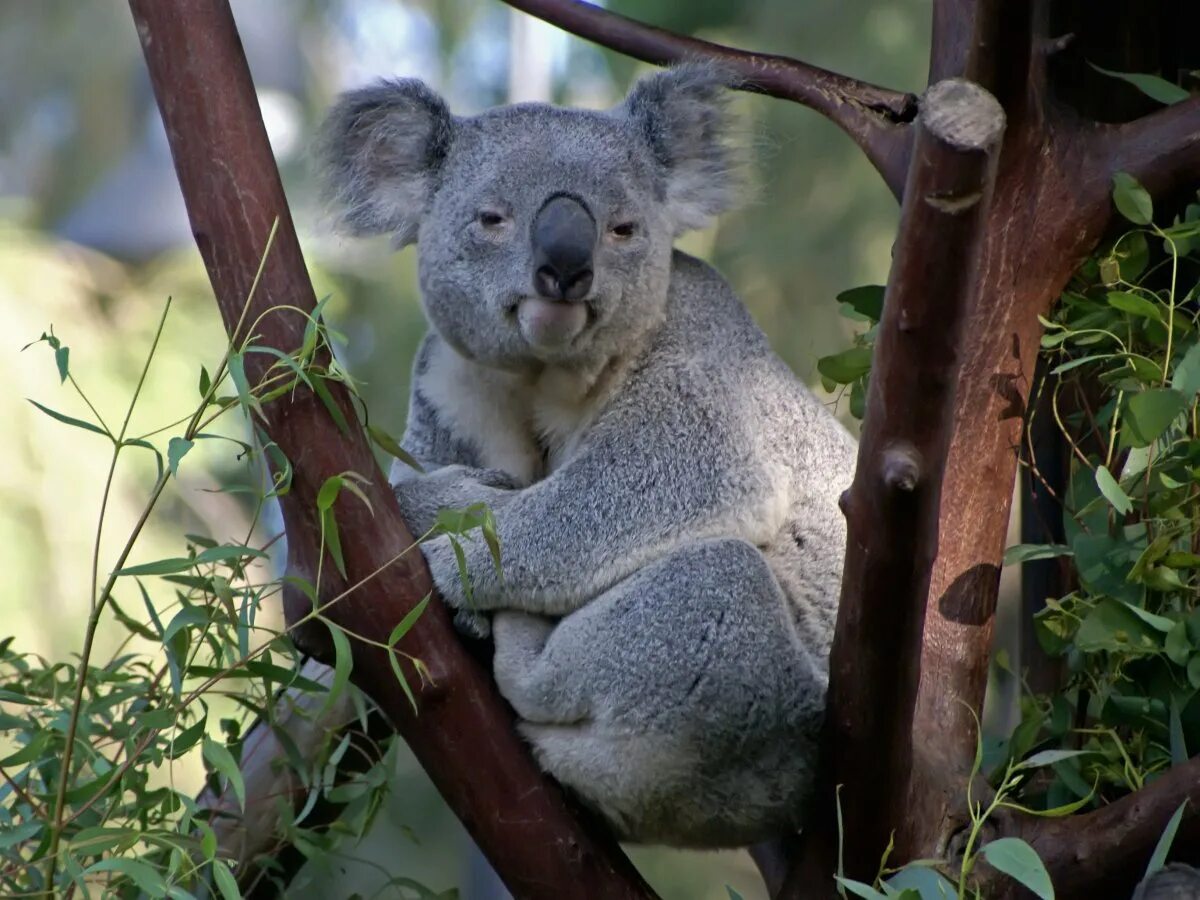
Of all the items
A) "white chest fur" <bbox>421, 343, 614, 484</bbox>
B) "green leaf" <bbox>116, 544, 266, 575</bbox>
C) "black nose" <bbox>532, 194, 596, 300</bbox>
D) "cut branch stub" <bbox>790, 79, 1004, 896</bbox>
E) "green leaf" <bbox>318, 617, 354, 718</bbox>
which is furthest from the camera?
"white chest fur" <bbox>421, 343, 614, 484</bbox>

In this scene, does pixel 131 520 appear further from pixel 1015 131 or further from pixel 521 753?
pixel 1015 131

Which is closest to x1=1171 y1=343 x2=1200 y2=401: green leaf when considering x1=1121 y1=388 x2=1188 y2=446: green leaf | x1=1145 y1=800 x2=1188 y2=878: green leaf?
x1=1121 y1=388 x2=1188 y2=446: green leaf

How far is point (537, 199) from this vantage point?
8.51ft

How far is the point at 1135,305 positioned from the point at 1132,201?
25cm

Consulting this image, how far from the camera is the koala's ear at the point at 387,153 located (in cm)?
283

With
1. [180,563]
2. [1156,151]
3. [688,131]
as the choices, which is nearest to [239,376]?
[180,563]

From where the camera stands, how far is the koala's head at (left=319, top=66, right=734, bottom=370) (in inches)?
100

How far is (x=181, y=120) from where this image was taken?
2.19 metres

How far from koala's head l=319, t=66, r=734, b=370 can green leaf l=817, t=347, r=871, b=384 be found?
1.11ft

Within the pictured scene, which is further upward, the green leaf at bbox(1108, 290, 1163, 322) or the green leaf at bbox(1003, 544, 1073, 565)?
the green leaf at bbox(1108, 290, 1163, 322)

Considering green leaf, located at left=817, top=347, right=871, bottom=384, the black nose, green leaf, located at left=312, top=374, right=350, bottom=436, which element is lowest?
green leaf, located at left=312, top=374, right=350, bottom=436

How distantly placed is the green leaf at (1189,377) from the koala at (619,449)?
2.34 feet

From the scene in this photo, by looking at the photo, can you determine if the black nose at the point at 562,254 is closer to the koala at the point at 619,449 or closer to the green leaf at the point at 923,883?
the koala at the point at 619,449

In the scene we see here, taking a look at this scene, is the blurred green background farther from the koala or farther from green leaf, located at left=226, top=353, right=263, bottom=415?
green leaf, located at left=226, top=353, right=263, bottom=415
